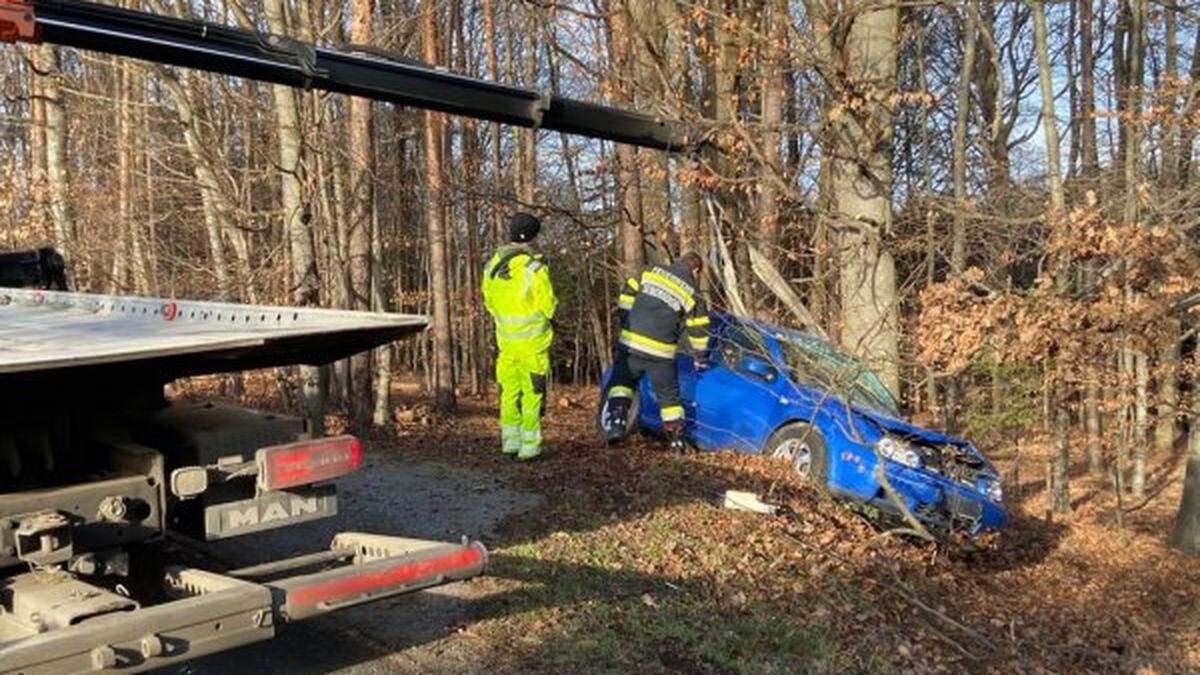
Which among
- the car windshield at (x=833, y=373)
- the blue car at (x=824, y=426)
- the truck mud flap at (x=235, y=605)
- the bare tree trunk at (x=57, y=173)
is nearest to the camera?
the truck mud flap at (x=235, y=605)

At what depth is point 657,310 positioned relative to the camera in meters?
10.3

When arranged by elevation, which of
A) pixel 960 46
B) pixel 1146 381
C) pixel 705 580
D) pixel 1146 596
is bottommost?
pixel 1146 596

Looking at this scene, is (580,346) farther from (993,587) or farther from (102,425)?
(102,425)

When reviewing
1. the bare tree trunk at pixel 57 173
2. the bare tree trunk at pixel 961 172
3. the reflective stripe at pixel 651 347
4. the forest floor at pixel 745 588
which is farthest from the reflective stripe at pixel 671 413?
the bare tree trunk at pixel 57 173

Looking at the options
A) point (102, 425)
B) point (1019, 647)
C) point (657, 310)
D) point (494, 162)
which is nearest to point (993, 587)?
point (1019, 647)

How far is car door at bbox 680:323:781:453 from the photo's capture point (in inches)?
418

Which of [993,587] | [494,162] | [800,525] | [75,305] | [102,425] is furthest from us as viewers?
[494,162]

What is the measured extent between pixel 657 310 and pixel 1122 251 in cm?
394

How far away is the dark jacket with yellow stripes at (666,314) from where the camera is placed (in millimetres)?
10234

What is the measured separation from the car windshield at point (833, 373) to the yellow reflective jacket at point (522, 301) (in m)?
2.43

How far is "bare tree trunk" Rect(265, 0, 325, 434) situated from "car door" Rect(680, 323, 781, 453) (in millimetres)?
3628

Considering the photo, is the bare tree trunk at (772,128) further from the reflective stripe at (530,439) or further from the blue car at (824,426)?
the reflective stripe at (530,439)

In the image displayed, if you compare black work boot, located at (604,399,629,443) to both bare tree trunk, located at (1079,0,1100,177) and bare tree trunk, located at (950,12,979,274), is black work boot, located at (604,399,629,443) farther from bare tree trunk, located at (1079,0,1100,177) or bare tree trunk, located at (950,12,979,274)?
bare tree trunk, located at (1079,0,1100,177)

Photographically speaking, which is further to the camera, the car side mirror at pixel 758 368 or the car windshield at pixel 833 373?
the car side mirror at pixel 758 368
